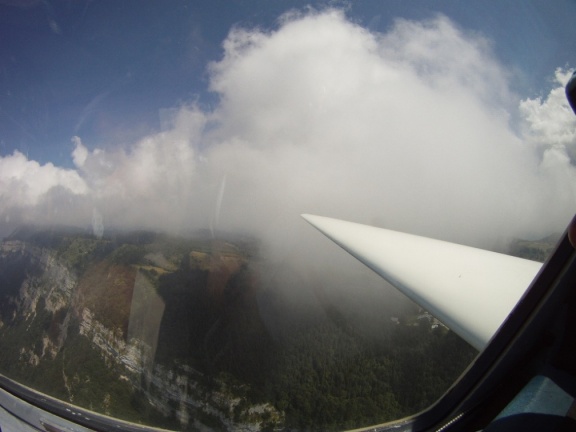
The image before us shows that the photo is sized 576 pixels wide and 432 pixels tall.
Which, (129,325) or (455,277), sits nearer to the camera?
(455,277)

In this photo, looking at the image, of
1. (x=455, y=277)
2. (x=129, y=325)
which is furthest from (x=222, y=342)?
(x=455, y=277)

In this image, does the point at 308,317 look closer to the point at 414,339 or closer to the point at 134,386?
the point at 414,339

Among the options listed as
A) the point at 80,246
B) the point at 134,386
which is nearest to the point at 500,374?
the point at 134,386

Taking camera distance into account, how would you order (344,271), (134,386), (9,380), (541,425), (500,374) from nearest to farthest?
(541,425) < (500,374) < (9,380) < (134,386) < (344,271)

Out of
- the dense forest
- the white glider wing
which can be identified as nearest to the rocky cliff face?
the dense forest

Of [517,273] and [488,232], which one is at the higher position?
[488,232]

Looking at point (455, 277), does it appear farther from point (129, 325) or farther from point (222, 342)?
point (129, 325)

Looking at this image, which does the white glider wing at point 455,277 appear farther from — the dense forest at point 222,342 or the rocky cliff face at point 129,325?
the rocky cliff face at point 129,325
